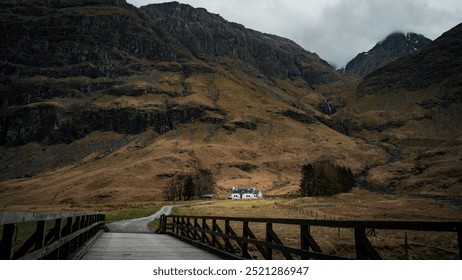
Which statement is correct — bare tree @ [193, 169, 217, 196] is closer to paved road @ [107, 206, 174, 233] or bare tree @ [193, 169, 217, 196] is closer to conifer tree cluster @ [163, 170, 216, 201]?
conifer tree cluster @ [163, 170, 216, 201]

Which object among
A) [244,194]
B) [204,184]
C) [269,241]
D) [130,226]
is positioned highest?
[269,241]

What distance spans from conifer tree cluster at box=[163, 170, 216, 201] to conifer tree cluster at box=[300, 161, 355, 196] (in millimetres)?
35996

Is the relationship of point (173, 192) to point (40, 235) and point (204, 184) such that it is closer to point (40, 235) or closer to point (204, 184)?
point (204, 184)

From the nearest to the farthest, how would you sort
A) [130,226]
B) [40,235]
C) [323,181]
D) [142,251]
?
[40,235], [142,251], [130,226], [323,181]

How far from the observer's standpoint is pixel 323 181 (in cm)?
10794

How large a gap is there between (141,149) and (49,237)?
604ft

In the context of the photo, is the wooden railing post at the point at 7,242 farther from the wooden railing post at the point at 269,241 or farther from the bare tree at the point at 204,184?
the bare tree at the point at 204,184

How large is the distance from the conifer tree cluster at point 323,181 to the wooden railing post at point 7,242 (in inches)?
4230

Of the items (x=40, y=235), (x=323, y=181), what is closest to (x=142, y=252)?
(x=40, y=235)

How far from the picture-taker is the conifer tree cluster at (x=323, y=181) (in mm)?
107812

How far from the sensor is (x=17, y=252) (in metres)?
5.47

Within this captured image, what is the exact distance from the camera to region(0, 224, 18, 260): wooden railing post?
4.69 meters

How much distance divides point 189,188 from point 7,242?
4617 inches
